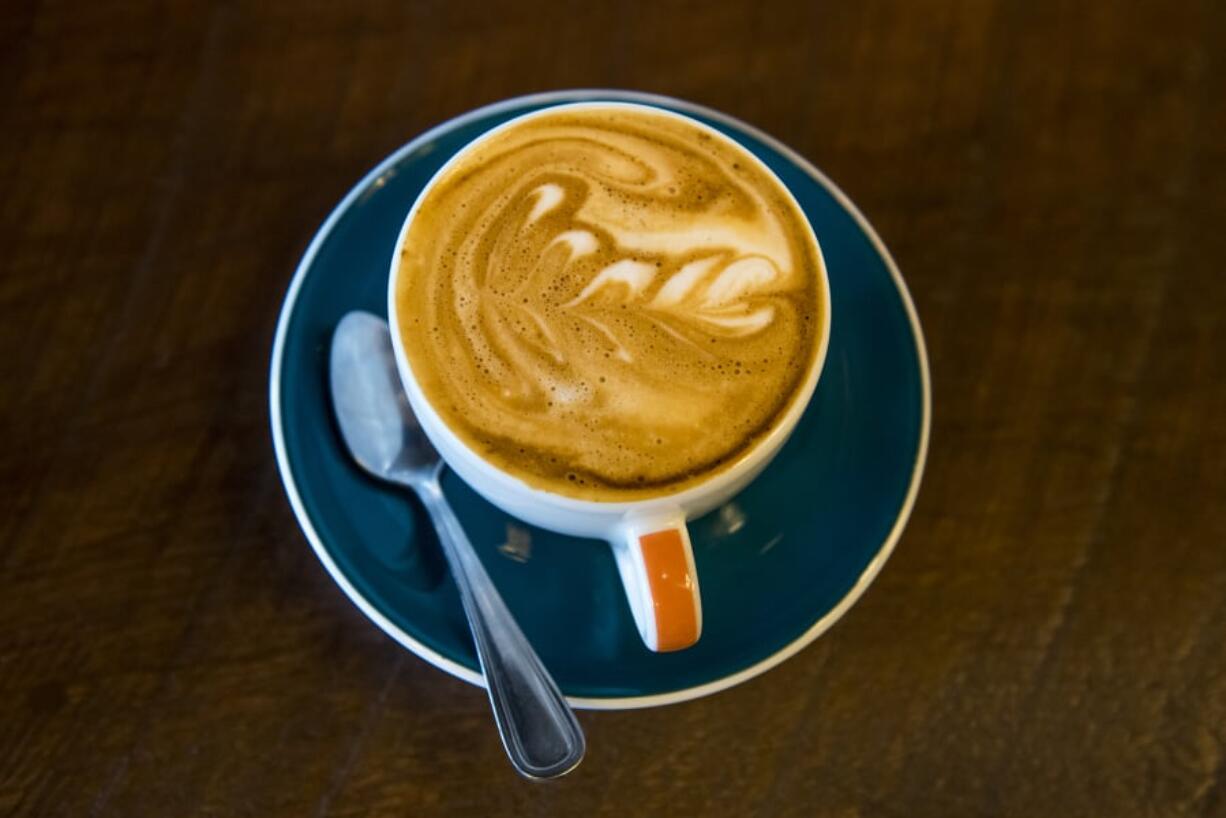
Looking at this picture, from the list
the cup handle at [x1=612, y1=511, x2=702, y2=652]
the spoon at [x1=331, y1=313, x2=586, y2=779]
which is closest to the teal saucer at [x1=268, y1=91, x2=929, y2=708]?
the spoon at [x1=331, y1=313, x2=586, y2=779]

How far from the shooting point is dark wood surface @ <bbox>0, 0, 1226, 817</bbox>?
92cm

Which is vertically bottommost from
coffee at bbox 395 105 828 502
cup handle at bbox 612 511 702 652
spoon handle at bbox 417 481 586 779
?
spoon handle at bbox 417 481 586 779

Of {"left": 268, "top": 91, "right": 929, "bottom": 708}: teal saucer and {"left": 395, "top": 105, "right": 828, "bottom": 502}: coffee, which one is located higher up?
{"left": 395, "top": 105, "right": 828, "bottom": 502}: coffee

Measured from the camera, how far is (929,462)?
103 cm

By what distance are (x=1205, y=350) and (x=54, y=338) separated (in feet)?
3.92

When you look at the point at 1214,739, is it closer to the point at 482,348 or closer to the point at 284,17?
the point at 482,348

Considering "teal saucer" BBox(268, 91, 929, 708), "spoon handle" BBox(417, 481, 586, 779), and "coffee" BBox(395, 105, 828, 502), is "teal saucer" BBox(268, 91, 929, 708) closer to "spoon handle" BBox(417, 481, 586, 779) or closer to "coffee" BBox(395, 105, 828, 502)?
"spoon handle" BBox(417, 481, 586, 779)

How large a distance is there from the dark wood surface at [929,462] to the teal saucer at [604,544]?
0.11 m

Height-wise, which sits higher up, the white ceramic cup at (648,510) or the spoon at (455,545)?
the white ceramic cup at (648,510)

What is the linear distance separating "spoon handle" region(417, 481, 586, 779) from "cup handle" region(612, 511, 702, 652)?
4.5 inches

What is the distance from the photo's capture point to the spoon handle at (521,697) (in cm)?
81

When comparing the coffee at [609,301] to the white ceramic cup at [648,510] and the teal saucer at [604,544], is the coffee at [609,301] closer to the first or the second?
the white ceramic cup at [648,510]

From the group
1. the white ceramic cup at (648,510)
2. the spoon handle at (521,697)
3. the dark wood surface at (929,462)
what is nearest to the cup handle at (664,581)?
the white ceramic cup at (648,510)

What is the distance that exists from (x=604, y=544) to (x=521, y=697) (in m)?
0.16
